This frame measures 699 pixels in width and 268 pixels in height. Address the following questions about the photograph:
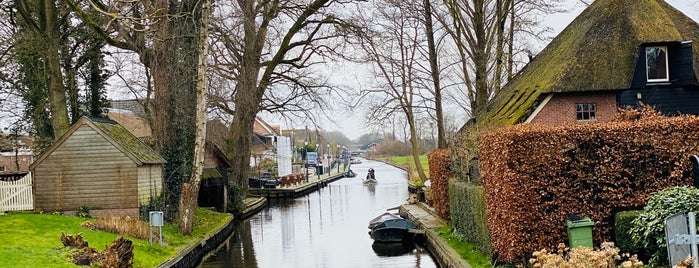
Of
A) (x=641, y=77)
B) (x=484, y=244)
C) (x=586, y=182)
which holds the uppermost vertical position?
(x=641, y=77)

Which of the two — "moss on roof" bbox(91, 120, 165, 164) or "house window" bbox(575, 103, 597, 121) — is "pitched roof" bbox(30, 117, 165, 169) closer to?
"moss on roof" bbox(91, 120, 165, 164)

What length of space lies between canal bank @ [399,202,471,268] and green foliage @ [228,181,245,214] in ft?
26.1

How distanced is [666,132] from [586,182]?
1615 millimetres

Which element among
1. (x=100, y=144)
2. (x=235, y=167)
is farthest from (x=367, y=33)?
(x=100, y=144)

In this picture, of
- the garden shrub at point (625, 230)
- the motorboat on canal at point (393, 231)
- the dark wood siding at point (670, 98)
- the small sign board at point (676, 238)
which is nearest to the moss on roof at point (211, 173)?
the motorboat on canal at point (393, 231)

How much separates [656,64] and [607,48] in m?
1.53

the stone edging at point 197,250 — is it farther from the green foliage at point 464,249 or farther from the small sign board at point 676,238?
the small sign board at point 676,238

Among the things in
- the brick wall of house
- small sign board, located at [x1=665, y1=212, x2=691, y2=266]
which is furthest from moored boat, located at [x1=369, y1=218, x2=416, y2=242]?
small sign board, located at [x1=665, y1=212, x2=691, y2=266]

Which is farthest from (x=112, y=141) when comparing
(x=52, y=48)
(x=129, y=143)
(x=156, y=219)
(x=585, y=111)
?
(x=585, y=111)

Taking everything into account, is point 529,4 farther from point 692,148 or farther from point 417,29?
point 692,148

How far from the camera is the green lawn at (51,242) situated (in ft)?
46.7

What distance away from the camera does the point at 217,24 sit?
2638cm

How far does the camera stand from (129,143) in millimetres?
22875

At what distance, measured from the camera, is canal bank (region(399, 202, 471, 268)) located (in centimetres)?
1652
